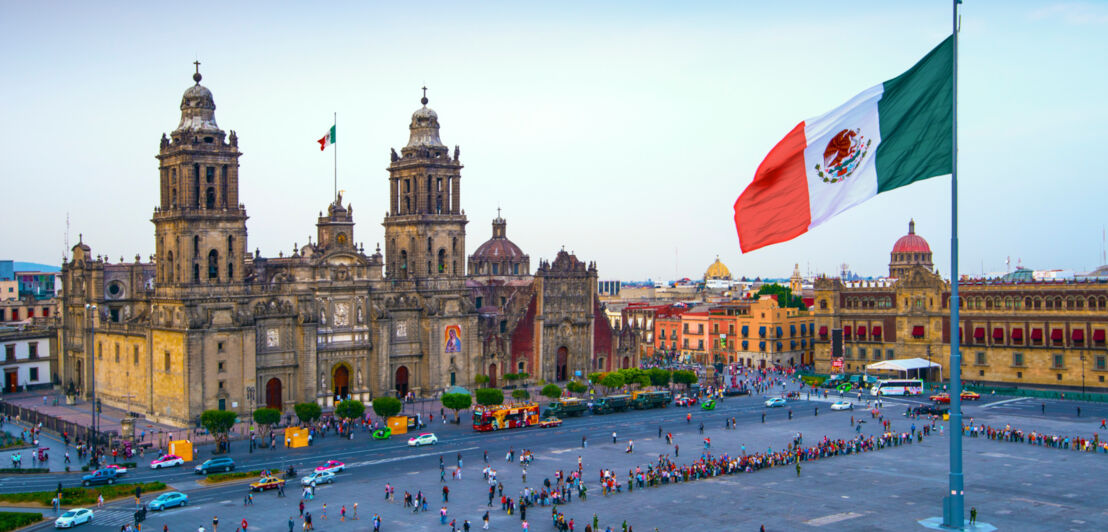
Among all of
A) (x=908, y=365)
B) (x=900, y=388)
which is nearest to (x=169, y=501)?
(x=900, y=388)

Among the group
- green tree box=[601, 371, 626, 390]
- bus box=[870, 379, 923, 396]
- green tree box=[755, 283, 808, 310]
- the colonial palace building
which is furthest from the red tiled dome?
green tree box=[601, 371, 626, 390]

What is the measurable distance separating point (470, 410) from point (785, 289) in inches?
2865

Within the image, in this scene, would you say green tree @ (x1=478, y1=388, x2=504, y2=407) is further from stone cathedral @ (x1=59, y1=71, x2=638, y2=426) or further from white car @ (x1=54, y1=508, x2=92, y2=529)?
white car @ (x1=54, y1=508, x2=92, y2=529)

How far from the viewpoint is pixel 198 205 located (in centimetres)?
8275

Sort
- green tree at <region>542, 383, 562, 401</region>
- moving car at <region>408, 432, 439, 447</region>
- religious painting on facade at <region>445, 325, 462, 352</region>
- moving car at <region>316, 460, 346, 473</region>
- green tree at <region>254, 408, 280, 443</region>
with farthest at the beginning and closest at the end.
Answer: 1. religious painting on facade at <region>445, 325, 462, 352</region>
2. green tree at <region>542, 383, 562, 401</region>
3. moving car at <region>408, 432, 439, 447</region>
4. green tree at <region>254, 408, 280, 443</region>
5. moving car at <region>316, 460, 346, 473</region>

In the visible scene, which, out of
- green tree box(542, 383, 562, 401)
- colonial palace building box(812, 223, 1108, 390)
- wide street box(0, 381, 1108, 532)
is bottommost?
wide street box(0, 381, 1108, 532)

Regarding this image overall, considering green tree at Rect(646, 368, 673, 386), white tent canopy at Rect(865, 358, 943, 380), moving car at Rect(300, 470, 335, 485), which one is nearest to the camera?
moving car at Rect(300, 470, 335, 485)

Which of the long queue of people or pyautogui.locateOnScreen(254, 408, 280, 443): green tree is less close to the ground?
pyautogui.locateOnScreen(254, 408, 280, 443): green tree

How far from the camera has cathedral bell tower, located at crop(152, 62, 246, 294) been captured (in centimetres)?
8150

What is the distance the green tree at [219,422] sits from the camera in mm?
68312

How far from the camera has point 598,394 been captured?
3994 inches

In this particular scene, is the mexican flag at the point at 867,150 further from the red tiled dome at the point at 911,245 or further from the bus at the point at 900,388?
Answer: the red tiled dome at the point at 911,245

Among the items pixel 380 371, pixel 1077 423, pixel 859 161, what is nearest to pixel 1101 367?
pixel 1077 423

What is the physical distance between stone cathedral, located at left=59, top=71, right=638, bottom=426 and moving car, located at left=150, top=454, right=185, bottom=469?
9.79 meters
